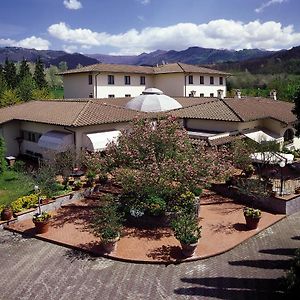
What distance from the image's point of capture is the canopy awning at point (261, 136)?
37688 mm

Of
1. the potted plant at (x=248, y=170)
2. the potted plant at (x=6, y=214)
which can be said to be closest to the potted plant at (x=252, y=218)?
the potted plant at (x=248, y=170)

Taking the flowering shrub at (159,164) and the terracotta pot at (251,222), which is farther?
the flowering shrub at (159,164)

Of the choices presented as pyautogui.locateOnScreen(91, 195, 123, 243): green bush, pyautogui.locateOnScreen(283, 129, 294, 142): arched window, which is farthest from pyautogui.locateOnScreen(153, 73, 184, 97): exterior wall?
pyautogui.locateOnScreen(91, 195, 123, 243): green bush

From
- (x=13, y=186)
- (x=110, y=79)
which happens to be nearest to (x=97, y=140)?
(x=13, y=186)

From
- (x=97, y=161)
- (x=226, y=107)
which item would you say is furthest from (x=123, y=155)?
(x=226, y=107)

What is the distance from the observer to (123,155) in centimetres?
2291

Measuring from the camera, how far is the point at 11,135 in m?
40.8

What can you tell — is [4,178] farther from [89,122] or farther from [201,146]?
[201,146]

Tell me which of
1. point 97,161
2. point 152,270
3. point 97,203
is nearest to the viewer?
point 152,270

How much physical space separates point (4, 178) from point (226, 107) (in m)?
23.5

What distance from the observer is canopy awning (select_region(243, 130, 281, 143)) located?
3769 cm

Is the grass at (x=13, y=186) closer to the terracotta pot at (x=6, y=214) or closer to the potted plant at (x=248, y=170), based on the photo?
the terracotta pot at (x=6, y=214)

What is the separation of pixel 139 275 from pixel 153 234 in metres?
4.37

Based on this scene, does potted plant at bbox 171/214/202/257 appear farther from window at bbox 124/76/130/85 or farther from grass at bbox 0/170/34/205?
window at bbox 124/76/130/85
